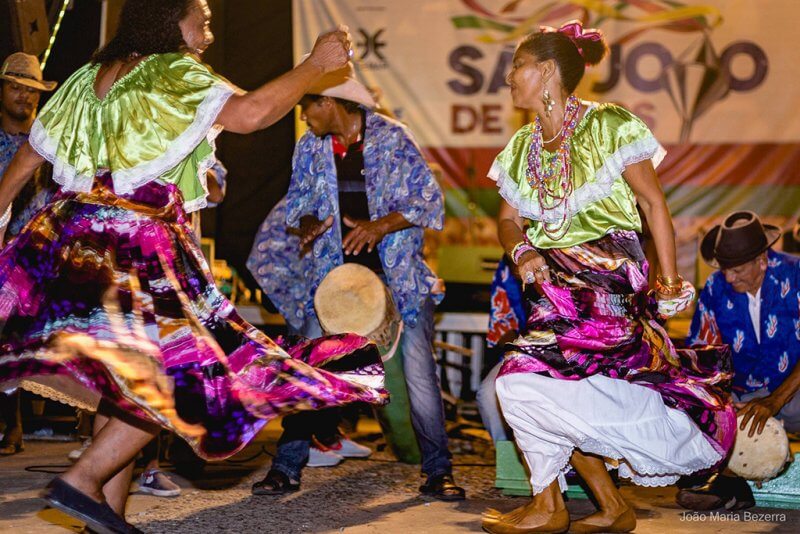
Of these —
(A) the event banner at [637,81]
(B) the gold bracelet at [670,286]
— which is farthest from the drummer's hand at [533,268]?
(A) the event banner at [637,81]

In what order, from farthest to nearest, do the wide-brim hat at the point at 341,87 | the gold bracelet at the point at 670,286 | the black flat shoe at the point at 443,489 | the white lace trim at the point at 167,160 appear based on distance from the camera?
the wide-brim hat at the point at 341,87, the black flat shoe at the point at 443,489, the gold bracelet at the point at 670,286, the white lace trim at the point at 167,160

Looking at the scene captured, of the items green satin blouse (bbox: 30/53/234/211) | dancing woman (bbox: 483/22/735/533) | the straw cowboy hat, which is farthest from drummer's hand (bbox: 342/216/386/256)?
the straw cowboy hat

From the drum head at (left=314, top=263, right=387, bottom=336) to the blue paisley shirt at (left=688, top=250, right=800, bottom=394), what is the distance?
5.55ft

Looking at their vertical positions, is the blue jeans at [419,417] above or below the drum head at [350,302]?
below

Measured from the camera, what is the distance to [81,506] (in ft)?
10.6

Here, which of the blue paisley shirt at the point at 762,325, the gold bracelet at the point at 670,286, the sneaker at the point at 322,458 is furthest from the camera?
the sneaker at the point at 322,458

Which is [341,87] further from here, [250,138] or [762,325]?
[250,138]

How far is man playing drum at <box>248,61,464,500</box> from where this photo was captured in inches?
204

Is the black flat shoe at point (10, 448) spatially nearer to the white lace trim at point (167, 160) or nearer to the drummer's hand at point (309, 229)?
the drummer's hand at point (309, 229)

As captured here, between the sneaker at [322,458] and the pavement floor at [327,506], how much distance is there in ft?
0.18

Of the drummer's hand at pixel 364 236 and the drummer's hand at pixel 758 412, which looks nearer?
the drummer's hand at pixel 758 412

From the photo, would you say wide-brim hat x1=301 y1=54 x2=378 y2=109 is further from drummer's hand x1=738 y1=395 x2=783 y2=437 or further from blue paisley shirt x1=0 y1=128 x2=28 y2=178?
drummer's hand x1=738 y1=395 x2=783 y2=437

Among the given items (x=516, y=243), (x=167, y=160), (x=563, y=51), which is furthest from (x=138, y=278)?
(x=563, y=51)

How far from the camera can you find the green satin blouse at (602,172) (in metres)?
4.02
